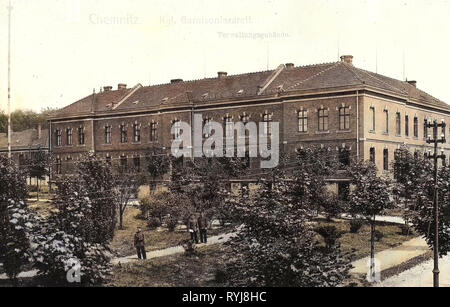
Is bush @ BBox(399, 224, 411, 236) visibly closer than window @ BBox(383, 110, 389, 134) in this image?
Yes

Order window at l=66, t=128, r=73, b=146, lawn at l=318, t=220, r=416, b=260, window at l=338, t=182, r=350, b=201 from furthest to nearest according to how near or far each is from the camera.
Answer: window at l=66, t=128, r=73, b=146 → window at l=338, t=182, r=350, b=201 → lawn at l=318, t=220, r=416, b=260

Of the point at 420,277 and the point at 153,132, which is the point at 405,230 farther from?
the point at 153,132

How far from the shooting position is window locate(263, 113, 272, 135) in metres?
43.4

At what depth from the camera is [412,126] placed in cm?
→ 4506

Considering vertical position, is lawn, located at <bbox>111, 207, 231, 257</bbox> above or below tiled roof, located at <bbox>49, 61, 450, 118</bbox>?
below

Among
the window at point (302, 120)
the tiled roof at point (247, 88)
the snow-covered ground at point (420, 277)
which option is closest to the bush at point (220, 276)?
the snow-covered ground at point (420, 277)

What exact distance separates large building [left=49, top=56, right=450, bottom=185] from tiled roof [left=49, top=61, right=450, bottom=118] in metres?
0.09

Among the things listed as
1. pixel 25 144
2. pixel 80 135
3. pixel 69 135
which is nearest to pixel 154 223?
pixel 80 135

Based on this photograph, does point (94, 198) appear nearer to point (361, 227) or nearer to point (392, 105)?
point (361, 227)

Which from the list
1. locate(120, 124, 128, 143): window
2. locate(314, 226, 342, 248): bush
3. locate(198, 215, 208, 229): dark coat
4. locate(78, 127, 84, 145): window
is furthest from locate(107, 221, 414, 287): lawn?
locate(78, 127, 84, 145): window

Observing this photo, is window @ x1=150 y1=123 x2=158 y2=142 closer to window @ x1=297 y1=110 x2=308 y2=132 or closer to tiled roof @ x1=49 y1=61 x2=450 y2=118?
tiled roof @ x1=49 y1=61 x2=450 y2=118

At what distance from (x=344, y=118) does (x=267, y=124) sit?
6.67m

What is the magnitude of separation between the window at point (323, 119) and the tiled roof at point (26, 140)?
31639 mm

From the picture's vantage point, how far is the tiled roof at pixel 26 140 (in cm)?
5812
